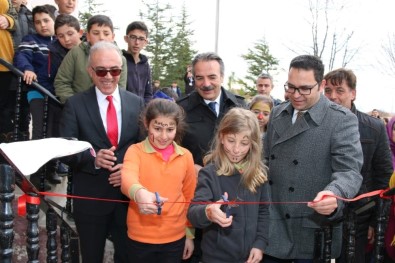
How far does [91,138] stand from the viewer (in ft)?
10.5

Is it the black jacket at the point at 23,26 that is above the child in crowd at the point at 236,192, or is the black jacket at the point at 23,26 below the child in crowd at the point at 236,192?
above

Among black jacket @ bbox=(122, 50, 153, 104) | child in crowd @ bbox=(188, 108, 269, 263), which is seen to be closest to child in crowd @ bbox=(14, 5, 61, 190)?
black jacket @ bbox=(122, 50, 153, 104)

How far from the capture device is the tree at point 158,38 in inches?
1265

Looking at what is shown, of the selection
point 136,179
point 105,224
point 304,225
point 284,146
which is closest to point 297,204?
point 304,225

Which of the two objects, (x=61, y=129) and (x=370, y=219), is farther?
(x=370, y=219)

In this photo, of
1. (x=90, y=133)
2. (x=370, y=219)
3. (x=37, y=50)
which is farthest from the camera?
(x=37, y=50)

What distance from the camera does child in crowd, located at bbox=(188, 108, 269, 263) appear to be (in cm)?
276

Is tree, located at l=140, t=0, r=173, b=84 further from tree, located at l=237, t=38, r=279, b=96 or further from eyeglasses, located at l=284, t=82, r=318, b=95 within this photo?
eyeglasses, located at l=284, t=82, r=318, b=95

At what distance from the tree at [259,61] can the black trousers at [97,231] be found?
2613 cm

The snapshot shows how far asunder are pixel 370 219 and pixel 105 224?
83.8 inches

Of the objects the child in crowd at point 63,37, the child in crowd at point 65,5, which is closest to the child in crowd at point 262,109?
the child in crowd at point 63,37

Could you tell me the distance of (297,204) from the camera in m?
2.95

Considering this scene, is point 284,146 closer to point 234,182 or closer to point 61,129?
point 234,182

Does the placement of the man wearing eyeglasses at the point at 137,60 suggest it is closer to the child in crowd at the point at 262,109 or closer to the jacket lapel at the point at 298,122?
the child in crowd at the point at 262,109
